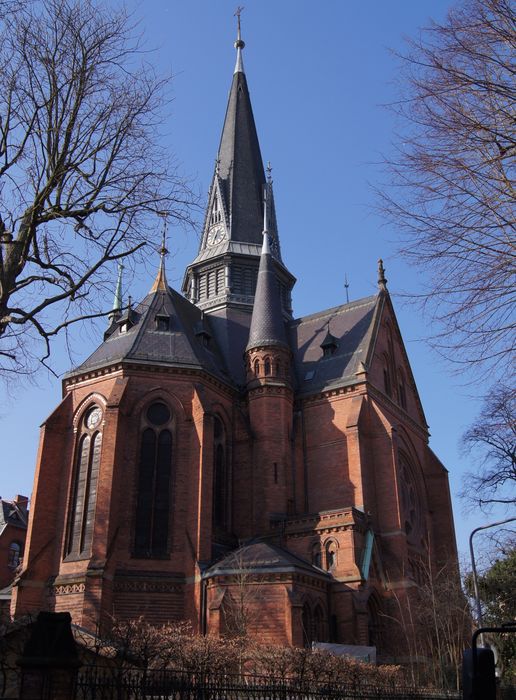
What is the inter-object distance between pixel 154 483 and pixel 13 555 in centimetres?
2707

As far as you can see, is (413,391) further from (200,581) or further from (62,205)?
(62,205)

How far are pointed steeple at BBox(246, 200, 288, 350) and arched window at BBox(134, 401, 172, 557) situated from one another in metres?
6.05

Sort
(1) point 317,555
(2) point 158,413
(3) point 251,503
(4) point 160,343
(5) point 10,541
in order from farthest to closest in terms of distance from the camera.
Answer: (5) point 10,541 < (4) point 160,343 < (3) point 251,503 < (2) point 158,413 < (1) point 317,555

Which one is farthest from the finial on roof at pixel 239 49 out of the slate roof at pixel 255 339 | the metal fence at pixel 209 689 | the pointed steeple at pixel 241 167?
the metal fence at pixel 209 689

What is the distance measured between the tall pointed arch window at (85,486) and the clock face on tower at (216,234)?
59.0 ft

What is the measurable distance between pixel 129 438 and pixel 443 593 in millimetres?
14112

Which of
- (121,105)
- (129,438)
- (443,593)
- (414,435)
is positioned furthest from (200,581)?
(121,105)

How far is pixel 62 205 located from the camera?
534 inches

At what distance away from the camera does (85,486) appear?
2809 cm

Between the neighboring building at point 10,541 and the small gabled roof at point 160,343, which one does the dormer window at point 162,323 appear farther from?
the neighboring building at point 10,541

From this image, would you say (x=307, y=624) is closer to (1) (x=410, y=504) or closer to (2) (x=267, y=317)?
(1) (x=410, y=504)

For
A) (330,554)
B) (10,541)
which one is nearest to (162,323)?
(330,554)

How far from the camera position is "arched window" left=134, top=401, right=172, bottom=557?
2711cm

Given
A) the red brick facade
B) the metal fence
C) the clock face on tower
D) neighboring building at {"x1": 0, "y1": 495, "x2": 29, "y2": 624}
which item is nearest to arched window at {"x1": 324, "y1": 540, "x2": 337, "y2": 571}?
the red brick facade
